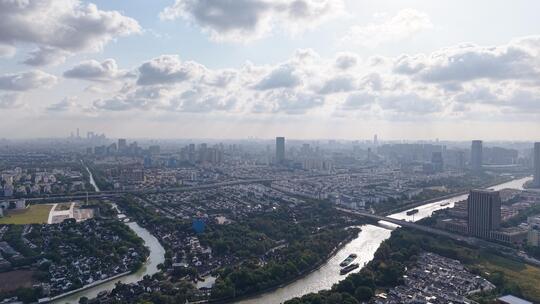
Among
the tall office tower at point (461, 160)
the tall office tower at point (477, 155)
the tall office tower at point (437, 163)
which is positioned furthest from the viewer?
the tall office tower at point (461, 160)

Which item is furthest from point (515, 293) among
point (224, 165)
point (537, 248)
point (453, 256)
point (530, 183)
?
point (224, 165)

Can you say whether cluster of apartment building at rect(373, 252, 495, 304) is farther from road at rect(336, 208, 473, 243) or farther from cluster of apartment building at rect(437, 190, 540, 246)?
cluster of apartment building at rect(437, 190, 540, 246)

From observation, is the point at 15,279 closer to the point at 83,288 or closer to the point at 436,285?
the point at 83,288

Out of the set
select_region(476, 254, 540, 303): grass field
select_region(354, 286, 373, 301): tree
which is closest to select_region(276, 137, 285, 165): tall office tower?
select_region(476, 254, 540, 303): grass field

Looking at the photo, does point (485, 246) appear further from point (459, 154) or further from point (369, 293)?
point (459, 154)

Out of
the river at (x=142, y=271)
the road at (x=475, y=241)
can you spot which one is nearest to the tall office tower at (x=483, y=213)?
the road at (x=475, y=241)

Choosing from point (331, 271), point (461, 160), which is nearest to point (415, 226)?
point (331, 271)

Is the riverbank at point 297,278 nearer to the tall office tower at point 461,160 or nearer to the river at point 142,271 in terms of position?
the river at point 142,271
